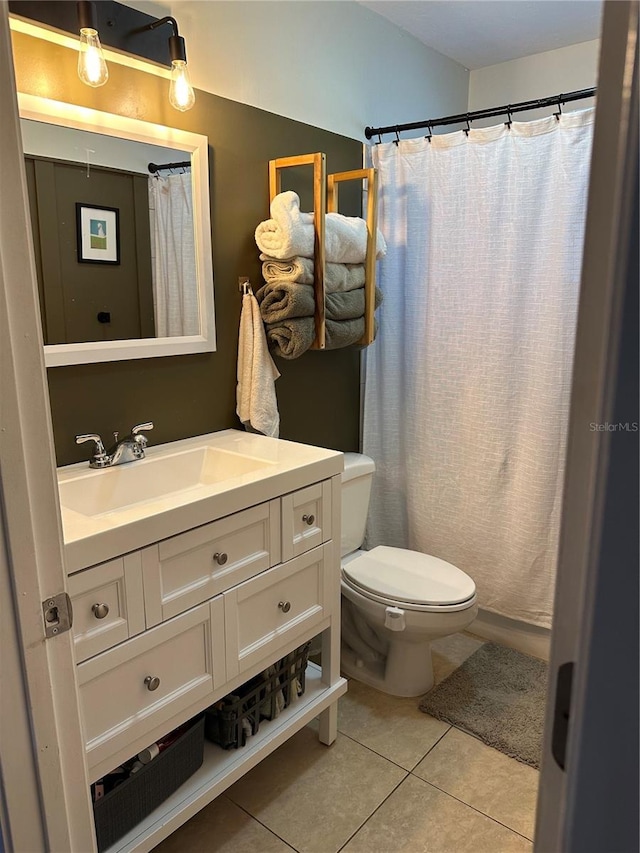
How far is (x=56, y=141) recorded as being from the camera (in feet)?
5.14

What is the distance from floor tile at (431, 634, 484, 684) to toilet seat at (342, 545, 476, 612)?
0.34m

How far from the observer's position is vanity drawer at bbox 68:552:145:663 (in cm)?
124

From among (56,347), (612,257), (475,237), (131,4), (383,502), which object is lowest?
(383,502)

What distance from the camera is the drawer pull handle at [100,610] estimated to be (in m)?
1.27

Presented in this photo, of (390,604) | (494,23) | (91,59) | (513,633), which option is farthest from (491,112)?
(513,633)

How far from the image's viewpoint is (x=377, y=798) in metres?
1.81

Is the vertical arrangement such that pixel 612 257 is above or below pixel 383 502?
above

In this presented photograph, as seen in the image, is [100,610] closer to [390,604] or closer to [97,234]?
[97,234]

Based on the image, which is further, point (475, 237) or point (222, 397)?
point (475, 237)

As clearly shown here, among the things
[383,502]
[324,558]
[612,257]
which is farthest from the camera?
[383,502]

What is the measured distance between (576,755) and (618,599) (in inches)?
5.5

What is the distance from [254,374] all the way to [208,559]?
0.75 metres

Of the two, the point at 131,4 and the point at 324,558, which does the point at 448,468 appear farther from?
the point at 131,4

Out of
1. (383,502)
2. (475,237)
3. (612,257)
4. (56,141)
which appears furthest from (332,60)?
(612,257)
